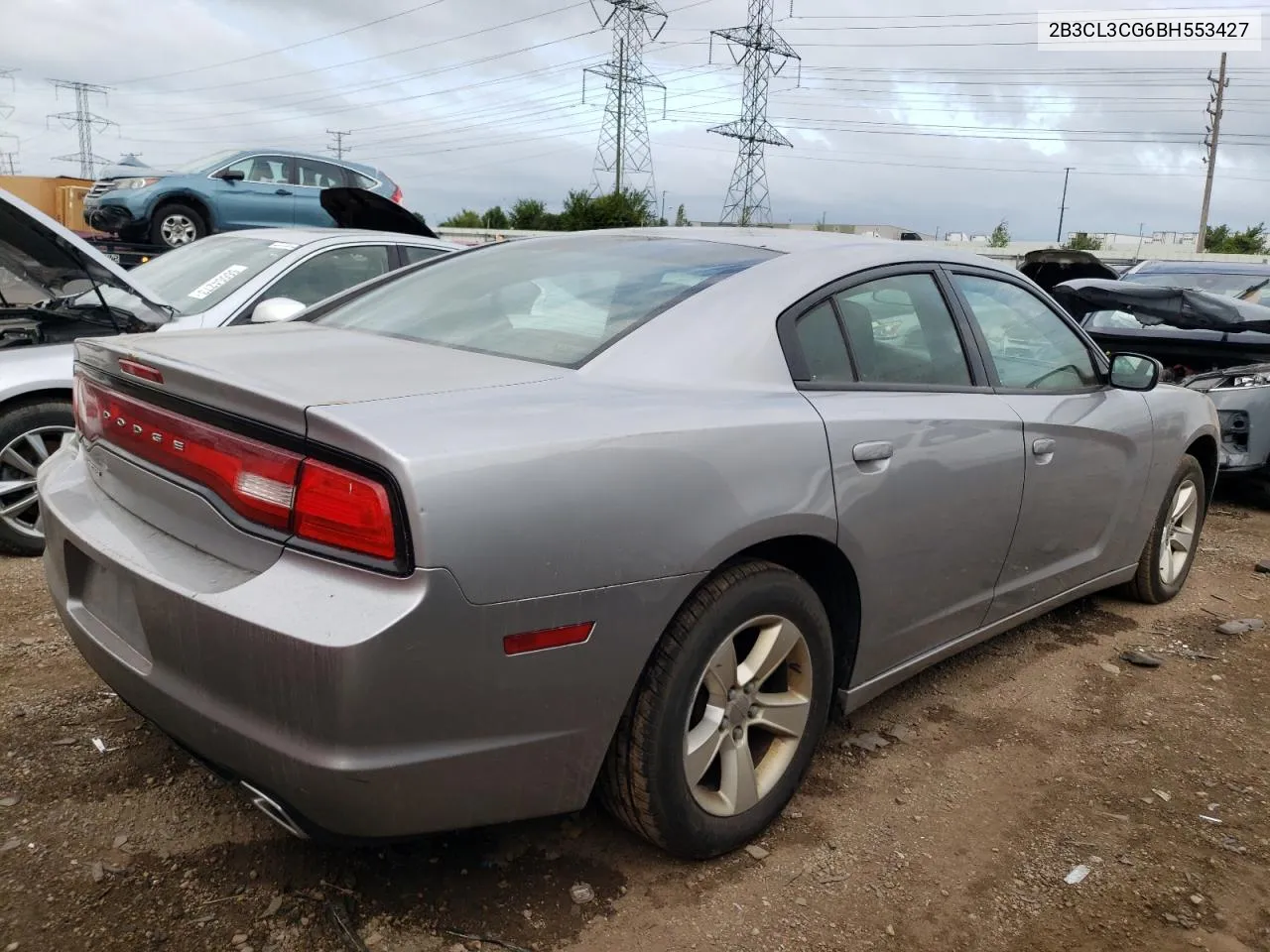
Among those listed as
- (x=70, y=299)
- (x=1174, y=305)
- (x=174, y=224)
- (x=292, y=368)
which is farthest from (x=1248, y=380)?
(x=174, y=224)

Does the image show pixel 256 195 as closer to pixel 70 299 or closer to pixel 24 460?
pixel 70 299

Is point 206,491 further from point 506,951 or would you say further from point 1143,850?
point 1143,850

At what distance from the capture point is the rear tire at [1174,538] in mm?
4220

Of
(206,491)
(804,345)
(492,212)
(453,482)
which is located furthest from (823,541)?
(492,212)

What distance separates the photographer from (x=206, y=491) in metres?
1.96

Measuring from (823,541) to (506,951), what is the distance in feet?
3.77

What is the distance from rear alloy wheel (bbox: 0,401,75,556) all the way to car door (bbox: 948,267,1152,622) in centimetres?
366

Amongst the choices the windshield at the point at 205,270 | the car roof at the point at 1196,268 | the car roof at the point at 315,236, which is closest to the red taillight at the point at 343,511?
the windshield at the point at 205,270

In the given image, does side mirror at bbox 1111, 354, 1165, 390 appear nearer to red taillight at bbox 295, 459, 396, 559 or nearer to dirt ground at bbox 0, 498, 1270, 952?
dirt ground at bbox 0, 498, 1270, 952

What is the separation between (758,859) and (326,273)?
4.28 meters

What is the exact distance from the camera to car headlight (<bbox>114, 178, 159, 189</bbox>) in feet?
41.2

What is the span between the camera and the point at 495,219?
5647cm

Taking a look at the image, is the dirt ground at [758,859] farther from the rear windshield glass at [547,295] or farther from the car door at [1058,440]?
the rear windshield glass at [547,295]

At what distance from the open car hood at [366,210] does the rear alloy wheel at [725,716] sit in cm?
600
